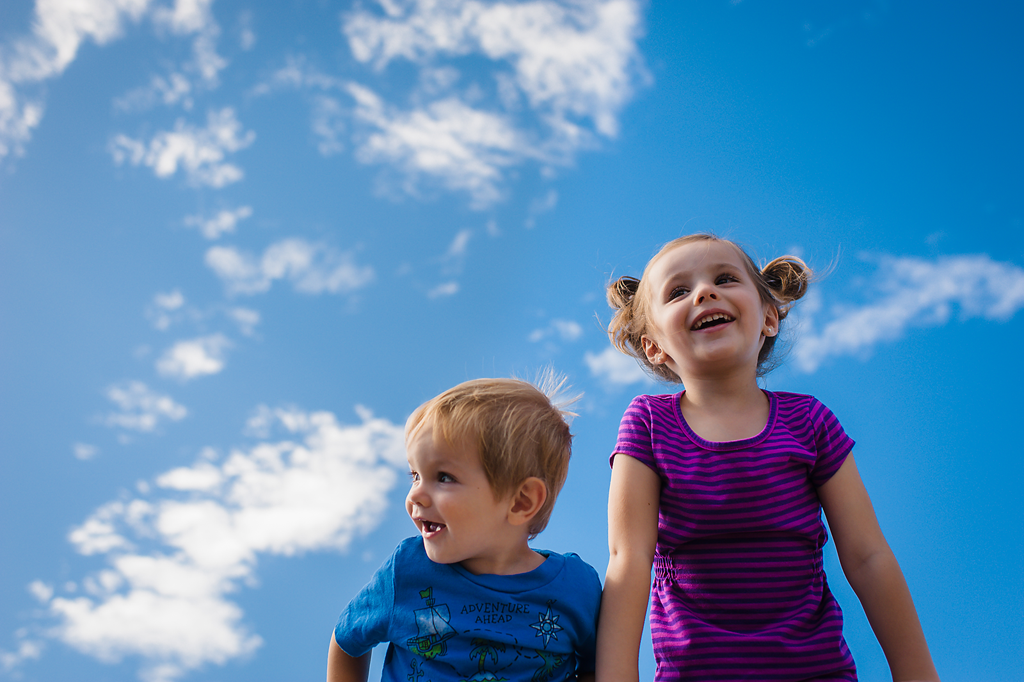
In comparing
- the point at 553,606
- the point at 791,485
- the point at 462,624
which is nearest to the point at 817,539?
the point at 791,485

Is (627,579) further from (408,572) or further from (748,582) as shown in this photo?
(408,572)

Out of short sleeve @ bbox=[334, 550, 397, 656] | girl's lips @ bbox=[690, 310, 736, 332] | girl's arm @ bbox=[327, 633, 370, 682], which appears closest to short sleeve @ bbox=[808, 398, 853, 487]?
girl's lips @ bbox=[690, 310, 736, 332]

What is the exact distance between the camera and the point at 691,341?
293 cm

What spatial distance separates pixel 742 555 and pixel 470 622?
0.94 meters

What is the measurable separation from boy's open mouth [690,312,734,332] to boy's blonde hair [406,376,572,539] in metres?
0.60

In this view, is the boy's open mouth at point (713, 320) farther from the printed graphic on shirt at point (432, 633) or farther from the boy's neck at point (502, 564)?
the printed graphic on shirt at point (432, 633)

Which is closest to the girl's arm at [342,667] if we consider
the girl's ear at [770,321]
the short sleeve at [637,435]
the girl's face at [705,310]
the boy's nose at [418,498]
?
the boy's nose at [418,498]

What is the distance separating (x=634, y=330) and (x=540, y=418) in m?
0.76

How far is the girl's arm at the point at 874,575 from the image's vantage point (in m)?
2.57

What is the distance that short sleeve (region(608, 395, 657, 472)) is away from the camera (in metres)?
2.80

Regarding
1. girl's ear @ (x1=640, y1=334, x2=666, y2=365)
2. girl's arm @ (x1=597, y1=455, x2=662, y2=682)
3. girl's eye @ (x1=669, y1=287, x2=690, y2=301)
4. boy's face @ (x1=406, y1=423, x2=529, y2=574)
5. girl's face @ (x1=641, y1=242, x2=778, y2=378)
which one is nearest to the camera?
girl's arm @ (x1=597, y1=455, x2=662, y2=682)

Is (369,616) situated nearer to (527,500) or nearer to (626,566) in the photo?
(527,500)

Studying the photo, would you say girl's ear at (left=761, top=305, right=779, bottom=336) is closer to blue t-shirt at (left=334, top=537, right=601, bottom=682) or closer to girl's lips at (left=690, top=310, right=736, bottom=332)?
girl's lips at (left=690, top=310, right=736, bottom=332)

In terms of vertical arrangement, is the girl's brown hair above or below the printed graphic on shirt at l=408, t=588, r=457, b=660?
above
